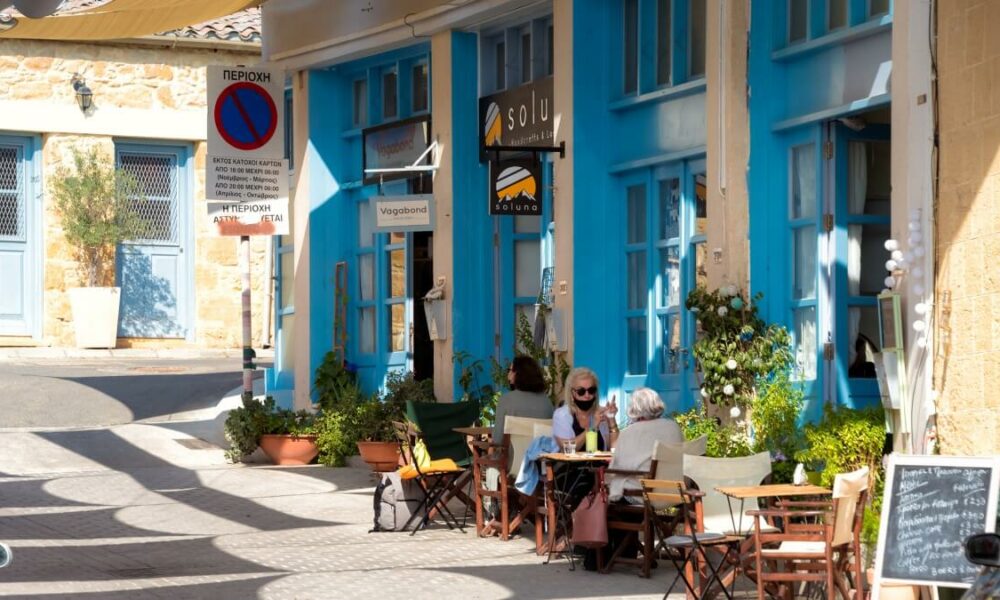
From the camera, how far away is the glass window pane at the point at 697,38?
Result: 544 inches

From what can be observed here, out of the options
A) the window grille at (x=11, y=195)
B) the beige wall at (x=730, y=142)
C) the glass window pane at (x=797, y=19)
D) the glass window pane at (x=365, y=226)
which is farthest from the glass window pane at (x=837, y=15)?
the window grille at (x=11, y=195)

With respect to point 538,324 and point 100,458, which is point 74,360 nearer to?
point 100,458

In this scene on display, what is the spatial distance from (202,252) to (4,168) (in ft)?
11.3

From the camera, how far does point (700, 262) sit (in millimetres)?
13742

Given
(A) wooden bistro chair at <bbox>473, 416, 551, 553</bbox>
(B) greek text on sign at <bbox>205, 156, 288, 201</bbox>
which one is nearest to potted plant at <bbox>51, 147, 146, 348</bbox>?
(B) greek text on sign at <bbox>205, 156, 288, 201</bbox>

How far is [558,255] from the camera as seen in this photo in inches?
596

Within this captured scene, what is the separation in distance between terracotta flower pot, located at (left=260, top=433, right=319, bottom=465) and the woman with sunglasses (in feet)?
18.2

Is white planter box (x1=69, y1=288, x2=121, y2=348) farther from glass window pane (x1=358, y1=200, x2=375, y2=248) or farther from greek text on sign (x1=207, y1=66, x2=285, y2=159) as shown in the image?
greek text on sign (x1=207, y1=66, x2=285, y2=159)

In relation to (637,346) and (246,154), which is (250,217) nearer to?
(246,154)

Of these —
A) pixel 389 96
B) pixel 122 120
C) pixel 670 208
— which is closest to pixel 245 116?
pixel 389 96

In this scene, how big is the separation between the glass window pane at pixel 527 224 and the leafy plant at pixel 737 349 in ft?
13.2

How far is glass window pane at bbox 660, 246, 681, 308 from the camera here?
46.5ft

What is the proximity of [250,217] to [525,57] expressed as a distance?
307cm

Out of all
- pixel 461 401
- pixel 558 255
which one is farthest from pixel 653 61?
pixel 461 401
